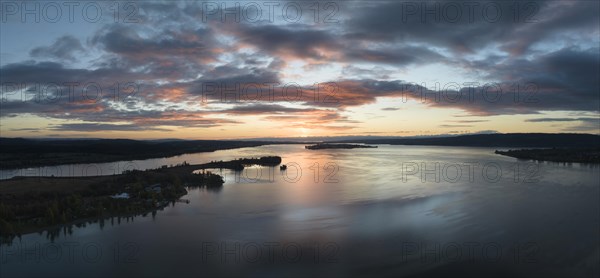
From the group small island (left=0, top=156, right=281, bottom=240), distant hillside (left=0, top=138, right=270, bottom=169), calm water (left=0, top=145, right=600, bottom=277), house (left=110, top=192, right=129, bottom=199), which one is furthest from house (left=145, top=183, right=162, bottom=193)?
distant hillside (left=0, top=138, right=270, bottom=169)

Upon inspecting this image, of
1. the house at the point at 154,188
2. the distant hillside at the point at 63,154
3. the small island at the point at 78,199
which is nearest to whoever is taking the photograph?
the small island at the point at 78,199

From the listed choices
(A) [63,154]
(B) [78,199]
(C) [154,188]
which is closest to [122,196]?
(B) [78,199]

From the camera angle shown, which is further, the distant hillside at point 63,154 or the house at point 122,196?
the distant hillside at point 63,154

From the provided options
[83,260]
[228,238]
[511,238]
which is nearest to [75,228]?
[83,260]

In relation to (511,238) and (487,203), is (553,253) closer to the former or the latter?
(511,238)

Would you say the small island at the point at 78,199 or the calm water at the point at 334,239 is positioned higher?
the small island at the point at 78,199

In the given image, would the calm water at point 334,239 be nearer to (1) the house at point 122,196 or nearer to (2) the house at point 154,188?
(2) the house at point 154,188

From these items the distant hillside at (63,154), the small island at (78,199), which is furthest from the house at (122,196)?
the distant hillside at (63,154)

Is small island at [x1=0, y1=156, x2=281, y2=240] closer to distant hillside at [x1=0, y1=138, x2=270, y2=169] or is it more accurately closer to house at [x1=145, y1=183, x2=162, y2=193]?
house at [x1=145, y1=183, x2=162, y2=193]

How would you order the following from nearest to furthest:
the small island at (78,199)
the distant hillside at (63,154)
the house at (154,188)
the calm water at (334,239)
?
the calm water at (334,239) < the small island at (78,199) < the house at (154,188) < the distant hillside at (63,154)

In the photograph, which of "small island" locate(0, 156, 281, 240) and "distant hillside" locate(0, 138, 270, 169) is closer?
"small island" locate(0, 156, 281, 240)
